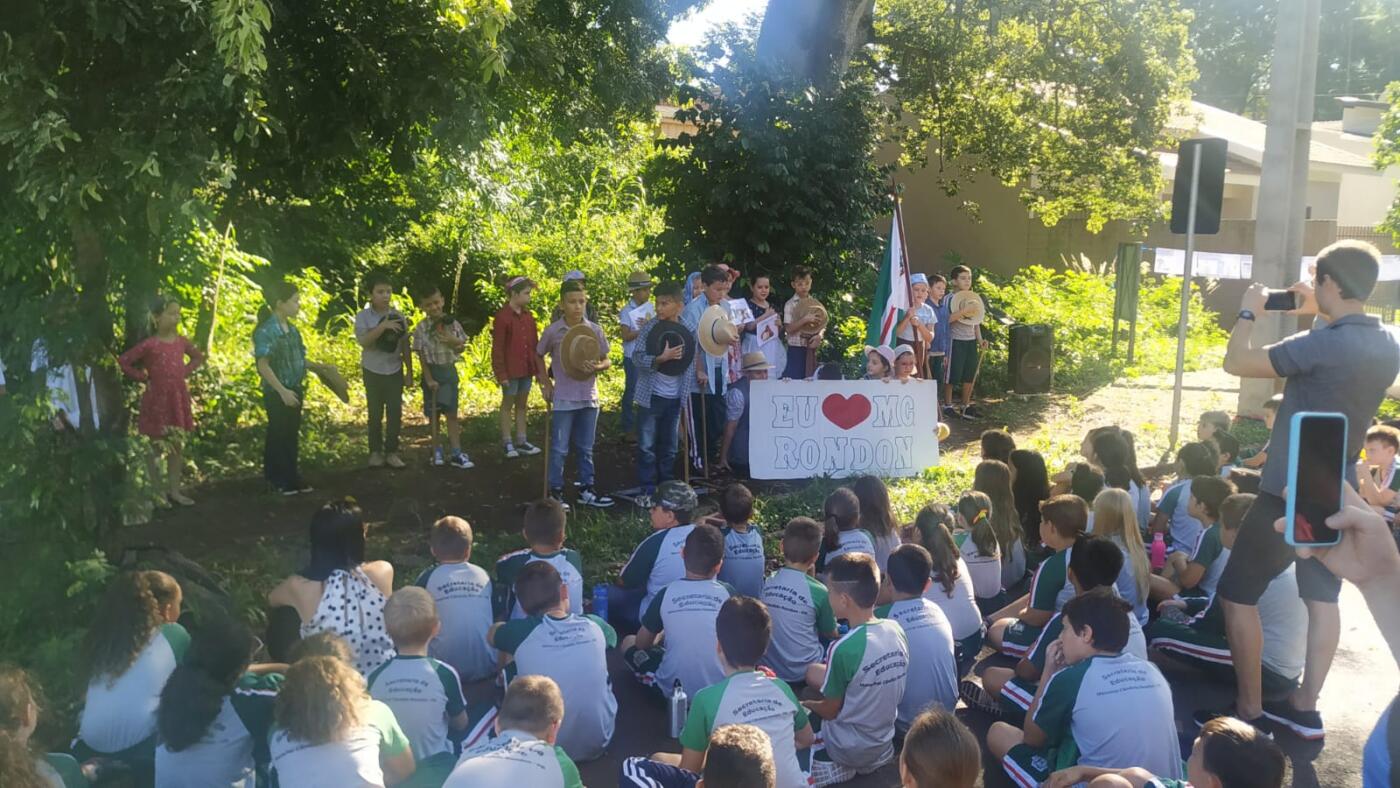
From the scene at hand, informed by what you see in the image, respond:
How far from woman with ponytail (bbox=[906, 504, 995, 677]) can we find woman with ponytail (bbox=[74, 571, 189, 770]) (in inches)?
136

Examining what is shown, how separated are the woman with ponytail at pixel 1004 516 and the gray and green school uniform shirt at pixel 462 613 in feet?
9.82

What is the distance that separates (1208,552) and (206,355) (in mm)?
8789

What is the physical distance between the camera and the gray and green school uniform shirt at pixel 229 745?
4277 mm

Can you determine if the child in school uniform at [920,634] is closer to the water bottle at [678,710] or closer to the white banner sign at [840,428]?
the water bottle at [678,710]

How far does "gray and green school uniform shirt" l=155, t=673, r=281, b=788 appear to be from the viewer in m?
4.28

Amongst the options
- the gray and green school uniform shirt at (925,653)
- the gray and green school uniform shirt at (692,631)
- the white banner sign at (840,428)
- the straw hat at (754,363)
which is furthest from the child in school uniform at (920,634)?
the straw hat at (754,363)

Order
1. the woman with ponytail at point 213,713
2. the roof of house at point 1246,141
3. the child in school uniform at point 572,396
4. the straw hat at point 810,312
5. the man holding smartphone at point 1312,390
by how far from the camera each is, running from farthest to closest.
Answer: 1. the roof of house at point 1246,141
2. the straw hat at point 810,312
3. the child in school uniform at point 572,396
4. the man holding smartphone at point 1312,390
5. the woman with ponytail at point 213,713

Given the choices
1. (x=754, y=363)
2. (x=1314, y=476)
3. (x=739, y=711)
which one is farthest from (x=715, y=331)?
(x=1314, y=476)

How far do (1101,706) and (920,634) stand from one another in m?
1.00

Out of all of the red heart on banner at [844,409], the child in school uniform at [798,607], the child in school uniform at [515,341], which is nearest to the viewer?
the child in school uniform at [798,607]

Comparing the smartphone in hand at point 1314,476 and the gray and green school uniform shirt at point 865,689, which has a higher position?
the smartphone in hand at point 1314,476

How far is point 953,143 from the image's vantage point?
66.3 feet

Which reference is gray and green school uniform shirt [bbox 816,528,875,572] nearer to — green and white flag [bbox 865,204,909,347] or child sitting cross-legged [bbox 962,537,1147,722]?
child sitting cross-legged [bbox 962,537,1147,722]

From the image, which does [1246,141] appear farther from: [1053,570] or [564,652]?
[564,652]
